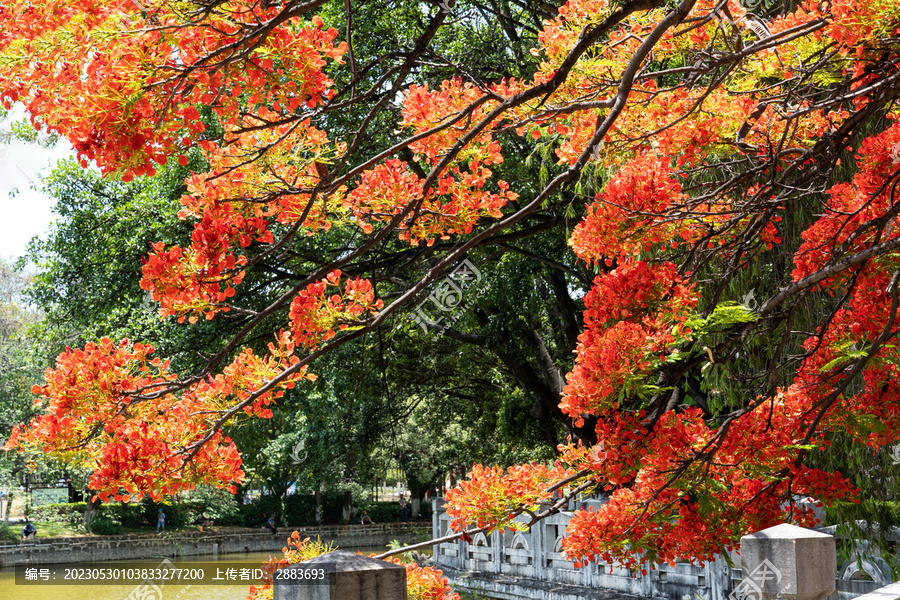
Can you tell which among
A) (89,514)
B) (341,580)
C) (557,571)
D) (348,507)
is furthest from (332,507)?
(341,580)

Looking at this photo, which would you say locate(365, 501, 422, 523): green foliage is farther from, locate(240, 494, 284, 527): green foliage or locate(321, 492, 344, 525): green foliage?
locate(240, 494, 284, 527): green foliage

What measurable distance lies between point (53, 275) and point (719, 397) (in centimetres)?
820

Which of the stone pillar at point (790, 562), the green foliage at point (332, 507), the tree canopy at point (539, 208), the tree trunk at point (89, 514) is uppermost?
the tree canopy at point (539, 208)

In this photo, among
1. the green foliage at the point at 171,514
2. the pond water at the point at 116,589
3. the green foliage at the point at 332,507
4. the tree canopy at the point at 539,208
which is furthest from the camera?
the green foliage at the point at 332,507

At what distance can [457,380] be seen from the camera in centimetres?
1486

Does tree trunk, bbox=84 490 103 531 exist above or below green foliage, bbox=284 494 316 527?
above

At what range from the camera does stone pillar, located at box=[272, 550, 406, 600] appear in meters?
2.16

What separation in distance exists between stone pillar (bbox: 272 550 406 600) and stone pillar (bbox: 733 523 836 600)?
153 cm

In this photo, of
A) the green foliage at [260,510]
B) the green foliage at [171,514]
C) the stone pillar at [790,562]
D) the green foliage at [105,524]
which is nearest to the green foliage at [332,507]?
the green foliage at [260,510]

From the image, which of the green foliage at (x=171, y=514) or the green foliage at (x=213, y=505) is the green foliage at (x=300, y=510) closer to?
the green foliage at (x=213, y=505)

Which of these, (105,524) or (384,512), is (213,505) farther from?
(384,512)

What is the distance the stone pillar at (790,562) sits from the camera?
9.65ft

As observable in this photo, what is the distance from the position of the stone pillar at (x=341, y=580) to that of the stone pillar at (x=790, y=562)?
153cm

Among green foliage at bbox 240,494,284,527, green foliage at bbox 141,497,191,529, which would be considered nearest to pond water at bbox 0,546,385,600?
green foliage at bbox 141,497,191,529
